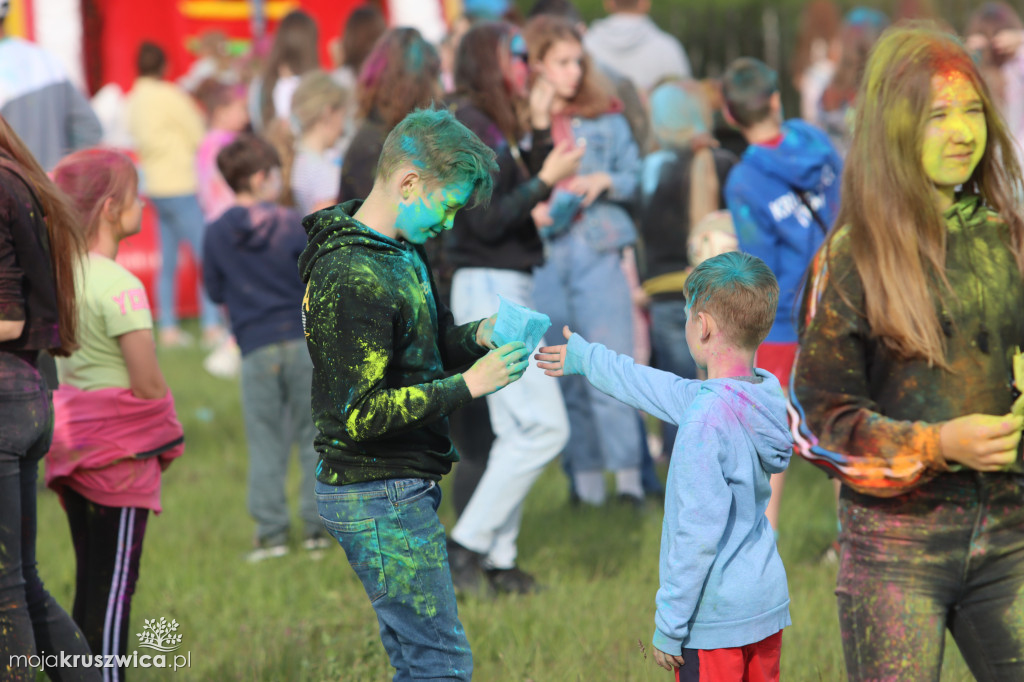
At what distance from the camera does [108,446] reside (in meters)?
3.59

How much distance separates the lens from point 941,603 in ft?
8.25

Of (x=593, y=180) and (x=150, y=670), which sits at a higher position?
(x=593, y=180)

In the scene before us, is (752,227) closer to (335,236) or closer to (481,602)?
(481,602)

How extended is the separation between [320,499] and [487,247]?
2.13 meters

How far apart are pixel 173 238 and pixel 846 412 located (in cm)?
981

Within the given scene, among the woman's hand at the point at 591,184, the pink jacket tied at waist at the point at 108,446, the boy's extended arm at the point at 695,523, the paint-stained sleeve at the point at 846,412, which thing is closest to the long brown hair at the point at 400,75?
the woman's hand at the point at 591,184

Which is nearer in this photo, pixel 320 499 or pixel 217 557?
pixel 320 499

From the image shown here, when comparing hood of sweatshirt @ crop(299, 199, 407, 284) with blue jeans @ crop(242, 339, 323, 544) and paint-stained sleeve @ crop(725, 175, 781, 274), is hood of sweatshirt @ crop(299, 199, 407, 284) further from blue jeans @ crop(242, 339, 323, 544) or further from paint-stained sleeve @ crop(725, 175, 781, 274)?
blue jeans @ crop(242, 339, 323, 544)

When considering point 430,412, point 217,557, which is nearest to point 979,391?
point 430,412

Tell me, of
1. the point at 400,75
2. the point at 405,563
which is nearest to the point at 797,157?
the point at 400,75

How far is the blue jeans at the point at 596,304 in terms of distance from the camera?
5.76 meters

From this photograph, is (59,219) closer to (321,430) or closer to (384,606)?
(321,430)

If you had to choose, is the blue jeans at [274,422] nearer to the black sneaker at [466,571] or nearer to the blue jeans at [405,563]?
the black sneaker at [466,571]

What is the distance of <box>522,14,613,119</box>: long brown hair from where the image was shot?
535 cm
